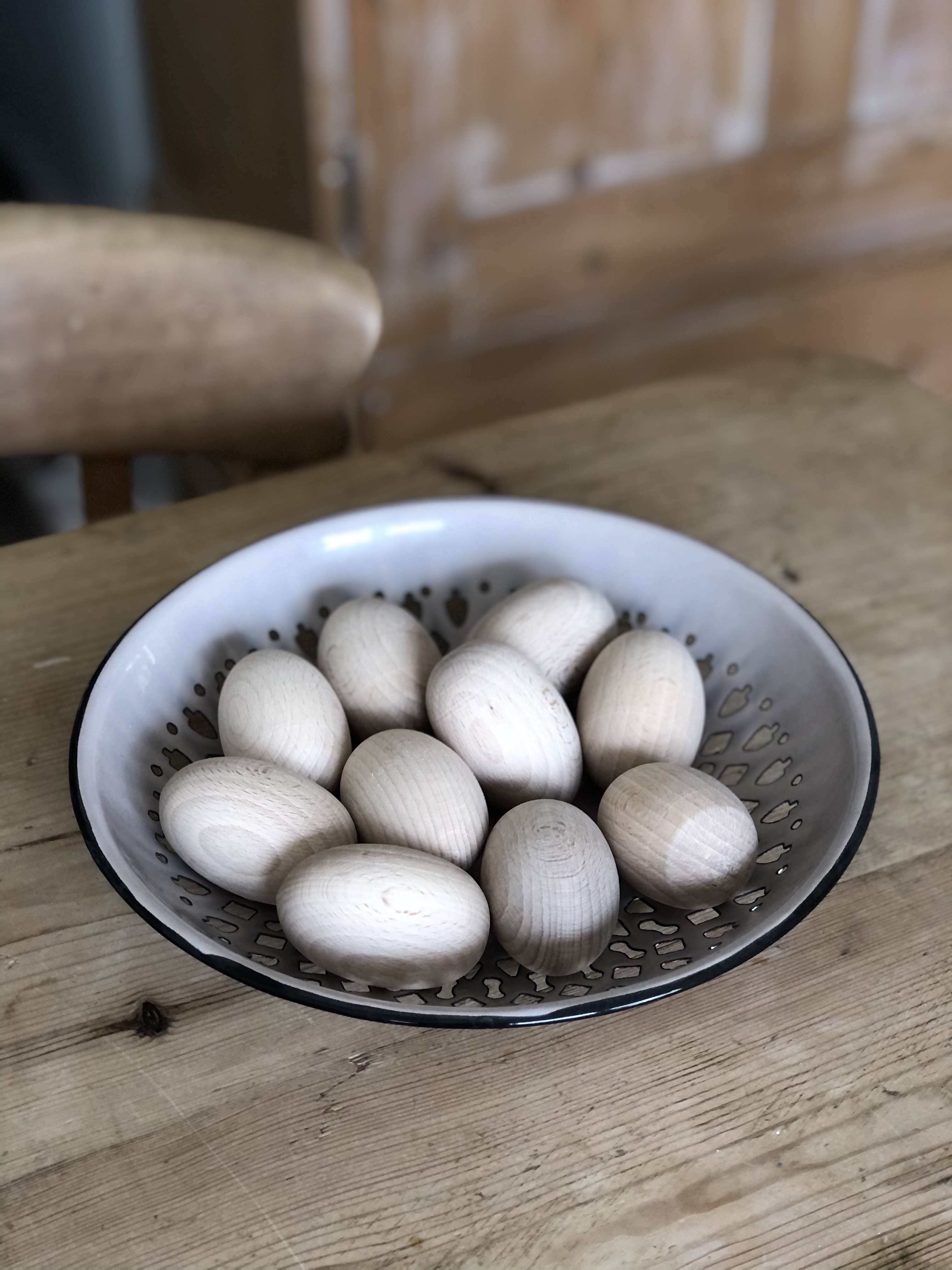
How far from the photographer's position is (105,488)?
0.86 m

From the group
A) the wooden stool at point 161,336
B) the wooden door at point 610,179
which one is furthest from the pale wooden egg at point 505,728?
the wooden door at point 610,179

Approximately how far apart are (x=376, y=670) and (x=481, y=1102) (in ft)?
0.63

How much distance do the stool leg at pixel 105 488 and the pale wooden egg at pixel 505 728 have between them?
1.44 ft

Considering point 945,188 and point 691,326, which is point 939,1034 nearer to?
point 691,326

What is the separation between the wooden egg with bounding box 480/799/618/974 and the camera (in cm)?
42

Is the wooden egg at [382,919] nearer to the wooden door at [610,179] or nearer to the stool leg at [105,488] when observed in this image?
the stool leg at [105,488]

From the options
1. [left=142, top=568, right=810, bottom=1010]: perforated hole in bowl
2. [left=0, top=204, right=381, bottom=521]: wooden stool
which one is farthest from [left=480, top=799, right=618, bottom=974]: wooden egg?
[left=0, top=204, right=381, bottom=521]: wooden stool

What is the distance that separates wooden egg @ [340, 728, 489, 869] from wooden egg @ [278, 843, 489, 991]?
31 millimetres

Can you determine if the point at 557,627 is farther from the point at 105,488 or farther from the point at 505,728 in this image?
the point at 105,488

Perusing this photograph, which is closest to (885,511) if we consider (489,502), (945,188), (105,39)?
Answer: (489,502)

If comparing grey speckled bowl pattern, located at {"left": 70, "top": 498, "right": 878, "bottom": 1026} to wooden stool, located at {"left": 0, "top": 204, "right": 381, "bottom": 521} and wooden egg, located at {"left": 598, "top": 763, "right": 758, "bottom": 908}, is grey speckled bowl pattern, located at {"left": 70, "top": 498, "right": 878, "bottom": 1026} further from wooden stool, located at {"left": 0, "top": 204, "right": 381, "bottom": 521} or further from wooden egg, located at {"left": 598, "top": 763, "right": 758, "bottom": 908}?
wooden stool, located at {"left": 0, "top": 204, "right": 381, "bottom": 521}

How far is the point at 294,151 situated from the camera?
1328mm

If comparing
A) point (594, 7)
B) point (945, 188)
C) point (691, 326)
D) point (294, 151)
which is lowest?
point (691, 326)

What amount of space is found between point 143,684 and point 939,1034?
0.34m
